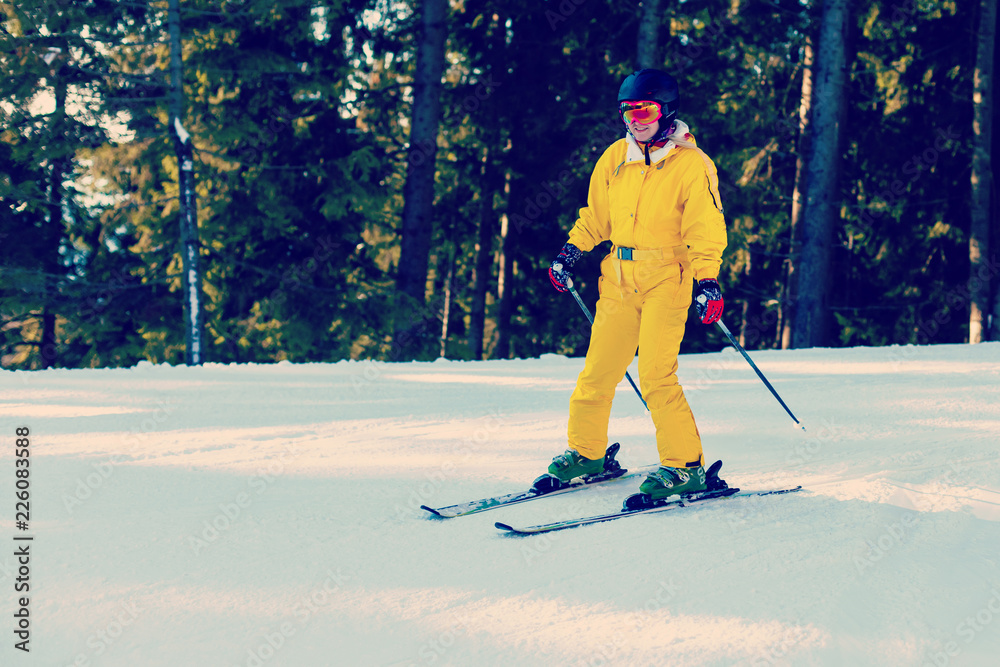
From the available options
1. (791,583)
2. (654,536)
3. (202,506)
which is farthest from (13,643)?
(791,583)

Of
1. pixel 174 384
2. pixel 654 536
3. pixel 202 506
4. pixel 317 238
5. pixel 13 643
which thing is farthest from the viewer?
pixel 317 238

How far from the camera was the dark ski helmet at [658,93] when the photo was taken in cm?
380

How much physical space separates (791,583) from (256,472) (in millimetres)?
2702

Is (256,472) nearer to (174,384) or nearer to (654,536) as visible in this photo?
(654,536)

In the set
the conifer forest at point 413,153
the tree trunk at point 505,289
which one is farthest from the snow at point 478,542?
the tree trunk at point 505,289

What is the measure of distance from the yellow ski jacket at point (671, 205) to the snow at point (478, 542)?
1186mm

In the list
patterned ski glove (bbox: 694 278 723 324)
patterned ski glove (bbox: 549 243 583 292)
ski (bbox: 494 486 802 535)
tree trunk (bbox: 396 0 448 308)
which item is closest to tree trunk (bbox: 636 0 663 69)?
tree trunk (bbox: 396 0 448 308)

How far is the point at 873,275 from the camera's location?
1888 centimetres

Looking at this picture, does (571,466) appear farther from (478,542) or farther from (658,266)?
(658,266)

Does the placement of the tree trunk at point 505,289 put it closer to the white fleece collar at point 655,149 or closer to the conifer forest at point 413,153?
the conifer forest at point 413,153

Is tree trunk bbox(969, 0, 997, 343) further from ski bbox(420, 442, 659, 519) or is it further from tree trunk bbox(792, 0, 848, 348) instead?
ski bbox(420, 442, 659, 519)

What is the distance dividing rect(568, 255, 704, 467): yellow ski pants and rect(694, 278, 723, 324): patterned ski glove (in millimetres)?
136

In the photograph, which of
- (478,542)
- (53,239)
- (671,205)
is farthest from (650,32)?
(53,239)

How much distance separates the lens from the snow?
2533 mm
